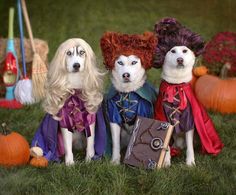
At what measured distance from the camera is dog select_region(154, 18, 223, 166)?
3832mm

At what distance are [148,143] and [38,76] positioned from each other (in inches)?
110

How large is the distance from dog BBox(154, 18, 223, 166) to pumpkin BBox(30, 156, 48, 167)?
0.93 m

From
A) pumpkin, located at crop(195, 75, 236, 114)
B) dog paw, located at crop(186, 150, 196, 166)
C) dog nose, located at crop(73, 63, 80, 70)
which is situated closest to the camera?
dog nose, located at crop(73, 63, 80, 70)

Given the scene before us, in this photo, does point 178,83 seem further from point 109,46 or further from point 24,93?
point 24,93

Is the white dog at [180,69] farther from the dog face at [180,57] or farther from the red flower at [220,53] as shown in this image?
the red flower at [220,53]

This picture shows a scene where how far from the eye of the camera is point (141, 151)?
382 cm

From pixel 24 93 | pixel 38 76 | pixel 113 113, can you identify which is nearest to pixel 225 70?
A: pixel 113 113

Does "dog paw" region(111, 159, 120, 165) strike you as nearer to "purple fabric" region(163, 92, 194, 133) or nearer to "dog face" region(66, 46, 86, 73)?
"purple fabric" region(163, 92, 194, 133)

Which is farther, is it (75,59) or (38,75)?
(38,75)

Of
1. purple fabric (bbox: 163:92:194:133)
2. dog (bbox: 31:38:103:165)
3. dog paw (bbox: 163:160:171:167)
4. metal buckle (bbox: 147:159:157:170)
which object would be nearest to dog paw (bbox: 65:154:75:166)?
dog (bbox: 31:38:103:165)

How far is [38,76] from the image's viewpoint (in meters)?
6.25

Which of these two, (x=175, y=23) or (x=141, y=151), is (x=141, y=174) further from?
(x=175, y=23)

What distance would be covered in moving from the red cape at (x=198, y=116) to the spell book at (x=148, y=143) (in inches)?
6.5

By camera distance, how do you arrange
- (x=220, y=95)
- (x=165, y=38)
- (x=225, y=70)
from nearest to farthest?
(x=165, y=38) → (x=220, y=95) → (x=225, y=70)
